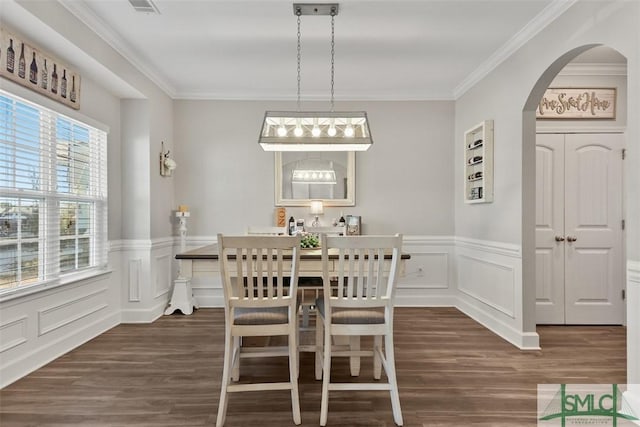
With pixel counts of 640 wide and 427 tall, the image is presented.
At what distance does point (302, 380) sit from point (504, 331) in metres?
2.04

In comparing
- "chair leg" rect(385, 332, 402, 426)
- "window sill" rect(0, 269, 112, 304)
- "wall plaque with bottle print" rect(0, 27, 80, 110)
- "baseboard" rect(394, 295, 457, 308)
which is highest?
"wall plaque with bottle print" rect(0, 27, 80, 110)

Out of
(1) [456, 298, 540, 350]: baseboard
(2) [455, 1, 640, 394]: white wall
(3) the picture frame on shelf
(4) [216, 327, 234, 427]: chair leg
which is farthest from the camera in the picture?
(3) the picture frame on shelf

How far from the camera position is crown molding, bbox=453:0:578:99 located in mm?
2836

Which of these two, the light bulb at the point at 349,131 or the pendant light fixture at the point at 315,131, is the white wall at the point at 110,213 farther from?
the light bulb at the point at 349,131

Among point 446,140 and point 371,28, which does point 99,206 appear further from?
point 446,140

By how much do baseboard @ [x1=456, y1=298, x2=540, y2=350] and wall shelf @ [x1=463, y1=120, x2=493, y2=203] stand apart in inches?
46.7

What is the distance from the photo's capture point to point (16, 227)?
8.87ft

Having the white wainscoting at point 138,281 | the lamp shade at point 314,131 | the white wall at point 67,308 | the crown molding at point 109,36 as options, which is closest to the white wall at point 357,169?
the crown molding at point 109,36

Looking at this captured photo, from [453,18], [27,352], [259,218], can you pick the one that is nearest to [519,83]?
[453,18]

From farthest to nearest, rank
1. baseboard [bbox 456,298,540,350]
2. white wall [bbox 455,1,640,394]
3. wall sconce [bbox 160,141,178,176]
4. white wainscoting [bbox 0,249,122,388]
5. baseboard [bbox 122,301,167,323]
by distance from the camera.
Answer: wall sconce [bbox 160,141,178,176]
baseboard [bbox 122,301,167,323]
baseboard [bbox 456,298,540,350]
white wainscoting [bbox 0,249,122,388]
white wall [bbox 455,1,640,394]

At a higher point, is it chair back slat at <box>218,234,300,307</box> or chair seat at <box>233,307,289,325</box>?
chair back slat at <box>218,234,300,307</box>

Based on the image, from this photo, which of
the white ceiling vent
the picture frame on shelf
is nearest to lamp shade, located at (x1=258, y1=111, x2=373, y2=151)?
the white ceiling vent

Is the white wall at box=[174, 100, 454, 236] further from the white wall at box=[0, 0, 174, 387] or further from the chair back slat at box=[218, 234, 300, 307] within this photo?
the chair back slat at box=[218, 234, 300, 307]
